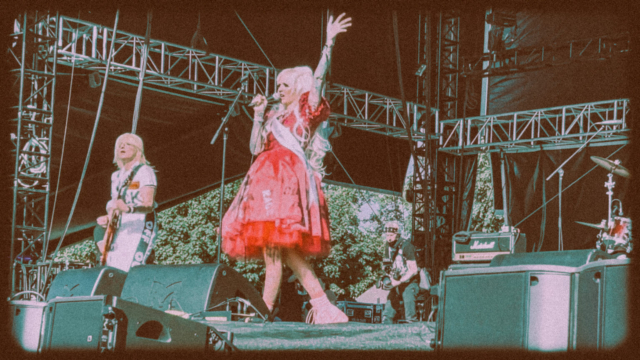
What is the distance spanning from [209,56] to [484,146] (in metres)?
4.88

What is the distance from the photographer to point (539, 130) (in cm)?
1257

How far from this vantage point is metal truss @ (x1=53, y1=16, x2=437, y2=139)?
9.95 meters

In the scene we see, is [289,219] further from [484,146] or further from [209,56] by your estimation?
[484,146]

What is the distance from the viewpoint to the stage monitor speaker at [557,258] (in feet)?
19.8

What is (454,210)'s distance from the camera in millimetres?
13266

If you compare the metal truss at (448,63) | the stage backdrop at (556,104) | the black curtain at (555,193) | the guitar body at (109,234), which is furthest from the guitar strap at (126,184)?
the black curtain at (555,193)

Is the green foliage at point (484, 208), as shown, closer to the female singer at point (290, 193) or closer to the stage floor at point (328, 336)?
the female singer at point (290, 193)

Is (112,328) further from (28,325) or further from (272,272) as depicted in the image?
(272,272)

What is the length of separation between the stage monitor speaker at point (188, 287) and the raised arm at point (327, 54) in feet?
4.37

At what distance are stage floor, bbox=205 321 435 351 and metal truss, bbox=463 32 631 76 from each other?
303 inches

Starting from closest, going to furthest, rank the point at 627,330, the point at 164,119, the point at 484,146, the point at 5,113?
the point at 627,330 < the point at 5,113 < the point at 164,119 < the point at 484,146

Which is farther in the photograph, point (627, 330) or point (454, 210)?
point (454, 210)

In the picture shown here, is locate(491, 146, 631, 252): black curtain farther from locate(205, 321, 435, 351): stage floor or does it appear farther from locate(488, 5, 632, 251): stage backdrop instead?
locate(205, 321, 435, 351): stage floor

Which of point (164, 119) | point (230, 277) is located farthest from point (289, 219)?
point (164, 119)
